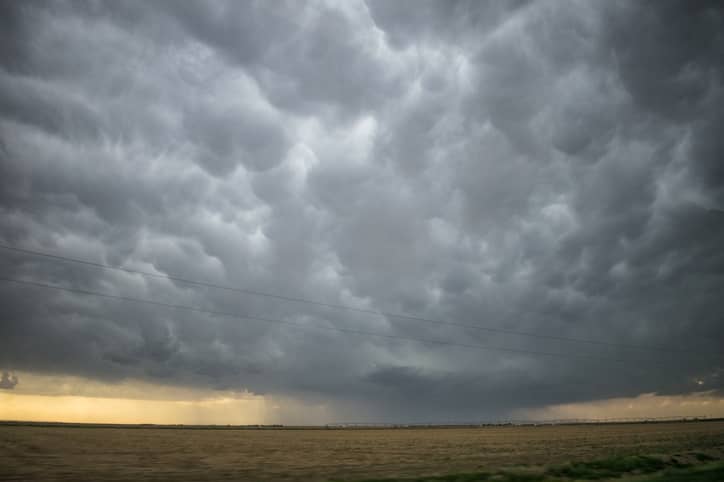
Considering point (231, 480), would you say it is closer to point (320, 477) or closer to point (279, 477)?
point (279, 477)

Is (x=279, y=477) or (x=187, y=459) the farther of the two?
(x=187, y=459)

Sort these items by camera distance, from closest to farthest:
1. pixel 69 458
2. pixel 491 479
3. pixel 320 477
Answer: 1. pixel 491 479
2. pixel 320 477
3. pixel 69 458

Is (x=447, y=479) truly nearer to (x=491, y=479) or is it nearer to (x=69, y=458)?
(x=491, y=479)

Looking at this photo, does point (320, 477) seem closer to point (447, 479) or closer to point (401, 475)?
point (401, 475)

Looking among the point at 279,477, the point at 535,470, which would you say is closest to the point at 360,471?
the point at 279,477

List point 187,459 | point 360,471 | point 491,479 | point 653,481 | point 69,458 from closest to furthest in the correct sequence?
point 653,481 → point 491,479 → point 360,471 → point 69,458 → point 187,459

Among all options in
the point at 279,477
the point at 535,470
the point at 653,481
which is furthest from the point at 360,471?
the point at 653,481

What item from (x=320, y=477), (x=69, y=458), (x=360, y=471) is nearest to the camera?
(x=320, y=477)

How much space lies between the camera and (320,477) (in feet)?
117

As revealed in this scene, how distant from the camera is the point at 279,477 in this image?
35844mm

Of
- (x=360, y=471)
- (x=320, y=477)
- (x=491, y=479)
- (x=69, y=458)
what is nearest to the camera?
(x=491, y=479)

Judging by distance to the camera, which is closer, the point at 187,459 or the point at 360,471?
the point at 360,471

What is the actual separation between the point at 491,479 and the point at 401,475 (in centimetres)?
716

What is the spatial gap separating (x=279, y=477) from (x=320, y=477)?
3.21 meters
